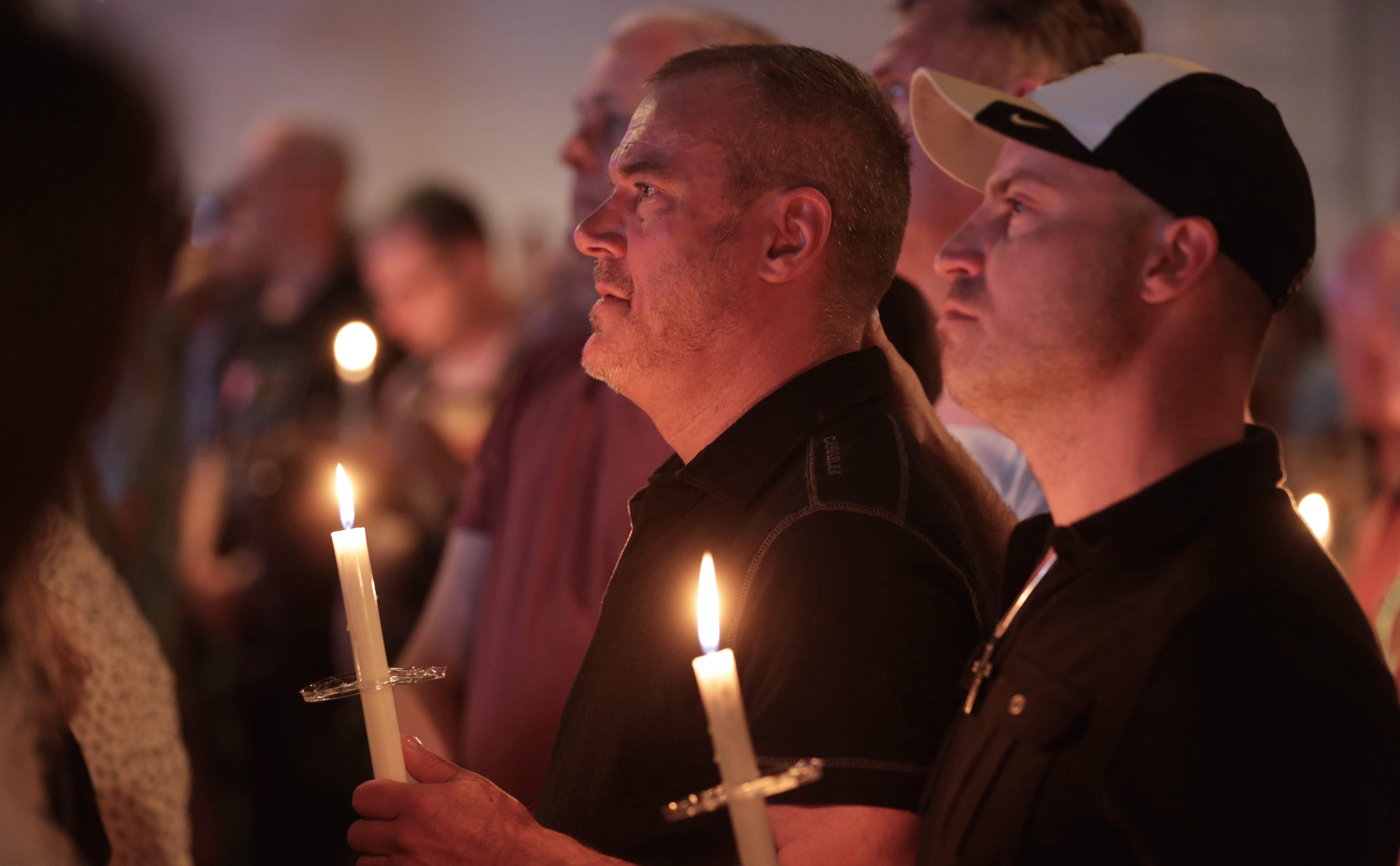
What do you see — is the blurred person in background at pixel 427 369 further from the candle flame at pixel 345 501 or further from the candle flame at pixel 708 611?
the candle flame at pixel 708 611

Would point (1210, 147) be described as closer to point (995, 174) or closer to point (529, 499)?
point (995, 174)

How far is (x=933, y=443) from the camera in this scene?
167 cm

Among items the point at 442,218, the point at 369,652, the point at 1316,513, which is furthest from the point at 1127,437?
the point at 442,218

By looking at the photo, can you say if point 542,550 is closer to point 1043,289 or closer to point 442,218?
point 1043,289

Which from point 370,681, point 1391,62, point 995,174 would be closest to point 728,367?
point 995,174

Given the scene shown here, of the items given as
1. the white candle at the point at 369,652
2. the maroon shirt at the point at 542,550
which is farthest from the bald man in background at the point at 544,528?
the white candle at the point at 369,652

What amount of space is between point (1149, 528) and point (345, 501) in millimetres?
752

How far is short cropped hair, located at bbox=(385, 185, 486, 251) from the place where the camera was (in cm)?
443

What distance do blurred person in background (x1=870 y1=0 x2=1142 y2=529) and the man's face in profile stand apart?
27.6 inches

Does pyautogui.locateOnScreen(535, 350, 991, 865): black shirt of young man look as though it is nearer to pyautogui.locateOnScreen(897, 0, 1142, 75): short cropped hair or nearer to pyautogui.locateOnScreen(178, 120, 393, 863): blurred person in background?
pyautogui.locateOnScreen(897, 0, 1142, 75): short cropped hair

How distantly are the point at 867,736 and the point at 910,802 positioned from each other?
8cm

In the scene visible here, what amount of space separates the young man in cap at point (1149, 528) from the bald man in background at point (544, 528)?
0.95 meters

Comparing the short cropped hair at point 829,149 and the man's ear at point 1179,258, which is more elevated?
the short cropped hair at point 829,149

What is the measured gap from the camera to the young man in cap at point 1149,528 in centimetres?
100
